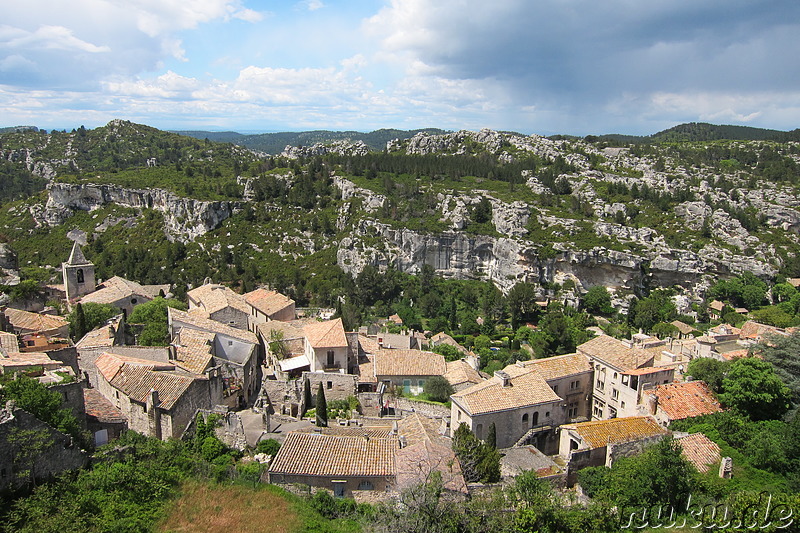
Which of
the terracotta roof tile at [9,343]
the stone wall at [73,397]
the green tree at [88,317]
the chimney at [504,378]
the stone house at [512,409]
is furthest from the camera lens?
the green tree at [88,317]

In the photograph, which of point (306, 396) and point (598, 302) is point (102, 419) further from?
point (598, 302)

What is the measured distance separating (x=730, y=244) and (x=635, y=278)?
21.3 metres

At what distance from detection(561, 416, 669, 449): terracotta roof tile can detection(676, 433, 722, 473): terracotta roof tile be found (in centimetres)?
128

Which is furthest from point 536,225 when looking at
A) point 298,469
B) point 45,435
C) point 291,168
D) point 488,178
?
point 45,435

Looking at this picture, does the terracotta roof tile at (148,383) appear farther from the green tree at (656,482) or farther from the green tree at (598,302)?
the green tree at (598,302)

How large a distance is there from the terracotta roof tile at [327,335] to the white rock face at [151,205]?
5536cm

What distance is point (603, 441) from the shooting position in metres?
23.2

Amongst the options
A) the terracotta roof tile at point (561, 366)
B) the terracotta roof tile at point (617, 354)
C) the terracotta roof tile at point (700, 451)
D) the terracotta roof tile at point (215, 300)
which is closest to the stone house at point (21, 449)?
the terracotta roof tile at point (700, 451)

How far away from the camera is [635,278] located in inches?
2948

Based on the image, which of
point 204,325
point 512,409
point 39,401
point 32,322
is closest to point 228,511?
point 39,401

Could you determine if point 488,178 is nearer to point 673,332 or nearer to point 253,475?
point 673,332

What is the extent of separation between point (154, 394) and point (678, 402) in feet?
83.0

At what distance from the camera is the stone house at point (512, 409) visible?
25328 mm

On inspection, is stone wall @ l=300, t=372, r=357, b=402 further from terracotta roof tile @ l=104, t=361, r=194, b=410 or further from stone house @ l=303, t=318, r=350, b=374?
terracotta roof tile @ l=104, t=361, r=194, b=410
